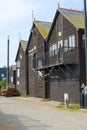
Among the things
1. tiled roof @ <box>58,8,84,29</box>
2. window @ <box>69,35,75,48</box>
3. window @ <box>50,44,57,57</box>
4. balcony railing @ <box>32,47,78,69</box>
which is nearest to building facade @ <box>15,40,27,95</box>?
balcony railing @ <box>32,47,78,69</box>

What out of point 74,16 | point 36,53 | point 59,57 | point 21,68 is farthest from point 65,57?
point 21,68

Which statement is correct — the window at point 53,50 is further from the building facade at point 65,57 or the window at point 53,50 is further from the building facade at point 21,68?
the building facade at point 21,68

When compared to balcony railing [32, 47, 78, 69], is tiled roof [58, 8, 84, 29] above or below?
above

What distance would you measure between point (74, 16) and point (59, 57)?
183 inches

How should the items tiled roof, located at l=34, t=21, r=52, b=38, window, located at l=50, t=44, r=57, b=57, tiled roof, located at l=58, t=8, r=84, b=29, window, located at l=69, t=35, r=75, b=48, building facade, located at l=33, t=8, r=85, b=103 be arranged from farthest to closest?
1. tiled roof, located at l=34, t=21, r=52, b=38
2. window, located at l=50, t=44, r=57, b=57
3. tiled roof, located at l=58, t=8, r=84, b=29
4. window, located at l=69, t=35, r=75, b=48
5. building facade, located at l=33, t=8, r=85, b=103

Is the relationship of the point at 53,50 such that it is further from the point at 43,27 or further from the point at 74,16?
the point at 43,27

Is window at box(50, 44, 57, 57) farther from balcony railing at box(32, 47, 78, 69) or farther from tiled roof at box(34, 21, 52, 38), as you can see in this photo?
tiled roof at box(34, 21, 52, 38)

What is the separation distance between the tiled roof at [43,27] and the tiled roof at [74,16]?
663 centimetres

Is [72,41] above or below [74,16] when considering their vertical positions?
below

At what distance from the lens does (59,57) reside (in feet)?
107

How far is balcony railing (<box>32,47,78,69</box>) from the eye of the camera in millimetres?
30984

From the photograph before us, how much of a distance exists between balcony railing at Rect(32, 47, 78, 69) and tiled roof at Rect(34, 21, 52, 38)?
4.07m

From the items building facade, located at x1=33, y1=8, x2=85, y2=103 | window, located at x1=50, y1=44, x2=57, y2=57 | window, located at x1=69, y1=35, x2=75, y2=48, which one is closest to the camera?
building facade, located at x1=33, y1=8, x2=85, y2=103

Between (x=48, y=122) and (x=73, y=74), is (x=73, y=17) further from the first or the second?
(x=48, y=122)
